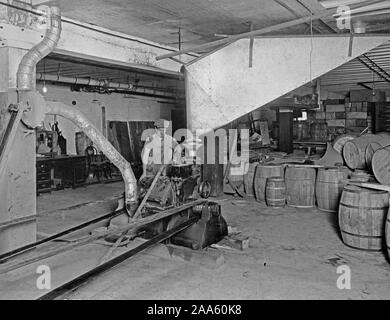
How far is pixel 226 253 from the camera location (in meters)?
4.20

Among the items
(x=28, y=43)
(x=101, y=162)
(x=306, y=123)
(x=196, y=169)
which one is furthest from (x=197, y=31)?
(x=306, y=123)

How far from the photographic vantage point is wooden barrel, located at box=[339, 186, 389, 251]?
13.4 feet

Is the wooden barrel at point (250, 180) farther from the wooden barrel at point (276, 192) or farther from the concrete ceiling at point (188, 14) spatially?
the concrete ceiling at point (188, 14)

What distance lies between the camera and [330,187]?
6.00 meters

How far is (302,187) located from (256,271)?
298 cm

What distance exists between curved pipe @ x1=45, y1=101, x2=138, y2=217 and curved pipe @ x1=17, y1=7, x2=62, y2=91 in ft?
1.55

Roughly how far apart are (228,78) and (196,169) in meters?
1.33

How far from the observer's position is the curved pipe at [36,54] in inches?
146

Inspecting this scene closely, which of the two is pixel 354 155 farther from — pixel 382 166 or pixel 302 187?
pixel 382 166

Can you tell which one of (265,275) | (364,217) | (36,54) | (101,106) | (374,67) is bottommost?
(265,275)

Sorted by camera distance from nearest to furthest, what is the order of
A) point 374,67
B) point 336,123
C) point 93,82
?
point 374,67 → point 93,82 → point 336,123

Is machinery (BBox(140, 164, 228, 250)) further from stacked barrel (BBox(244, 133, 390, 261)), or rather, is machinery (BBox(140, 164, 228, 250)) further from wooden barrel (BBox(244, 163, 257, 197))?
wooden barrel (BBox(244, 163, 257, 197))

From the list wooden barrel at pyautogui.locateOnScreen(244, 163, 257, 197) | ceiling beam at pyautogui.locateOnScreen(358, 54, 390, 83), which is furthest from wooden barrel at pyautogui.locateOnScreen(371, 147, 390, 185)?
wooden barrel at pyautogui.locateOnScreen(244, 163, 257, 197)

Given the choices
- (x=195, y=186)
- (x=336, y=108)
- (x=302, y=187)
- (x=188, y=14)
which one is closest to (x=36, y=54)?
(x=188, y=14)
